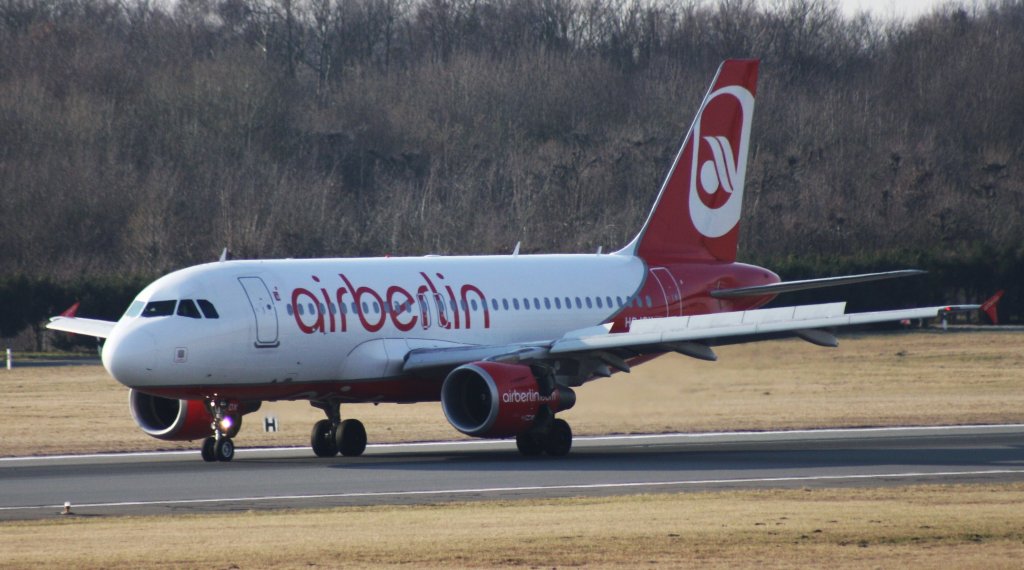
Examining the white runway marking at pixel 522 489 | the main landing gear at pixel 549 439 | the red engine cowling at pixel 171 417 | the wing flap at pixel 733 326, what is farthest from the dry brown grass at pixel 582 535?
the red engine cowling at pixel 171 417

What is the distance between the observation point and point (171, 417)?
31.5m

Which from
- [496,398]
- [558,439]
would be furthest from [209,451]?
[558,439]

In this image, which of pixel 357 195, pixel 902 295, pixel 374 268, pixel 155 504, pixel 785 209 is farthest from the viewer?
pixel 357 195

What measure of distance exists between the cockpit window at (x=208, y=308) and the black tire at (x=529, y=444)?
5.94 metres

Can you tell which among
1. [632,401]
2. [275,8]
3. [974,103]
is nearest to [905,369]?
[632,401]

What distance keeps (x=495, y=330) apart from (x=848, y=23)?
91586 millimetres

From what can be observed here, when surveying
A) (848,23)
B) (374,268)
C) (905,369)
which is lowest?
(905,369)

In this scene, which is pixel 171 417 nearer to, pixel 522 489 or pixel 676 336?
pixel 522 489

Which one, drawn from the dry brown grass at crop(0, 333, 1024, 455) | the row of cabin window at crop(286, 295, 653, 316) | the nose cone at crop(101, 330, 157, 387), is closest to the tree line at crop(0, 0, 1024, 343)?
the dry brown grass at crop(0, 333, 1024, 455)

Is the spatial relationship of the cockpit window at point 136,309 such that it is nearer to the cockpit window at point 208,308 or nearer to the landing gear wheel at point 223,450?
the cockpit window at point 208,308

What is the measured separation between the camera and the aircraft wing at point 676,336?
30.3 meters

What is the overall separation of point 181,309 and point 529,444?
682cm

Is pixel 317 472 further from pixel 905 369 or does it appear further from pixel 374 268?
pixel 905 369

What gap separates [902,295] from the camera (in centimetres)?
6378
